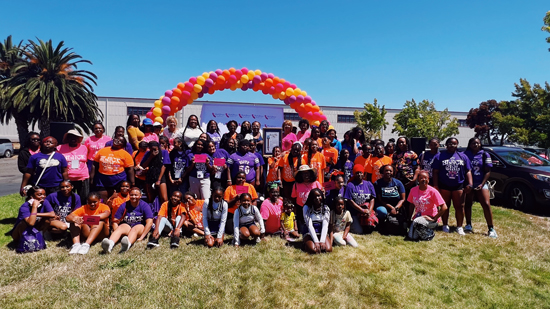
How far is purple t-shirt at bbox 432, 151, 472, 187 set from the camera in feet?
19.3

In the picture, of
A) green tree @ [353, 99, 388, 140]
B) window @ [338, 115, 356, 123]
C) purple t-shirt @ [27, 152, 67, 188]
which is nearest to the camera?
purple t-shirt @ [27, 152, 67, 188]

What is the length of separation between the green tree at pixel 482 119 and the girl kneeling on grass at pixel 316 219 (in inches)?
1765

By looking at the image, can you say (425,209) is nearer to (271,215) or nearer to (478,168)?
(478,168)

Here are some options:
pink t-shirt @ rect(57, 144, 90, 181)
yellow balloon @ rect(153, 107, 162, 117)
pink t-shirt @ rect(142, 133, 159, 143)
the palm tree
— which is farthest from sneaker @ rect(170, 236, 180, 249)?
the palm tree

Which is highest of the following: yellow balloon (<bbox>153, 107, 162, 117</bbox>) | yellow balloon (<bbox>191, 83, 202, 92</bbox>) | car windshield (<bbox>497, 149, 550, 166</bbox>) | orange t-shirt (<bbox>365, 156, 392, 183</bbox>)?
yellow balloon (<bbox>191, 83, 202, 92</bbox>)

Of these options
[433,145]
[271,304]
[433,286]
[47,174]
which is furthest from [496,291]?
[47,174]

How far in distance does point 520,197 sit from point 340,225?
5.87m

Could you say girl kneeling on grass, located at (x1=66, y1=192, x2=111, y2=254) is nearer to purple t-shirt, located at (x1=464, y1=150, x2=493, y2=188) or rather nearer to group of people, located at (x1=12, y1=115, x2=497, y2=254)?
group of people, located at (x1=12, y1=115, x2=497, y2=254)

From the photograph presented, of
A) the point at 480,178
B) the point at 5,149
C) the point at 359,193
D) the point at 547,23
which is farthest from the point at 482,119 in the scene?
the point at 5,149

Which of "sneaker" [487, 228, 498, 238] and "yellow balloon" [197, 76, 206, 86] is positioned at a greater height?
"yellow balloon" [197, 76, 206, 86]

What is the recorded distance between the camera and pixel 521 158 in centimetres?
829

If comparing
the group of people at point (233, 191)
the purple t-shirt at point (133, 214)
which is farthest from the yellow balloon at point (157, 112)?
the purple t-shirt at point (133, 214)

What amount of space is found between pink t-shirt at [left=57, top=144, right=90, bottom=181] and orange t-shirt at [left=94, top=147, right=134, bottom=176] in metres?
0.45

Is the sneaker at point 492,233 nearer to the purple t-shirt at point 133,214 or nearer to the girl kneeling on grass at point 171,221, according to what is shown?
the girl kneeling on grass at point 171,221
